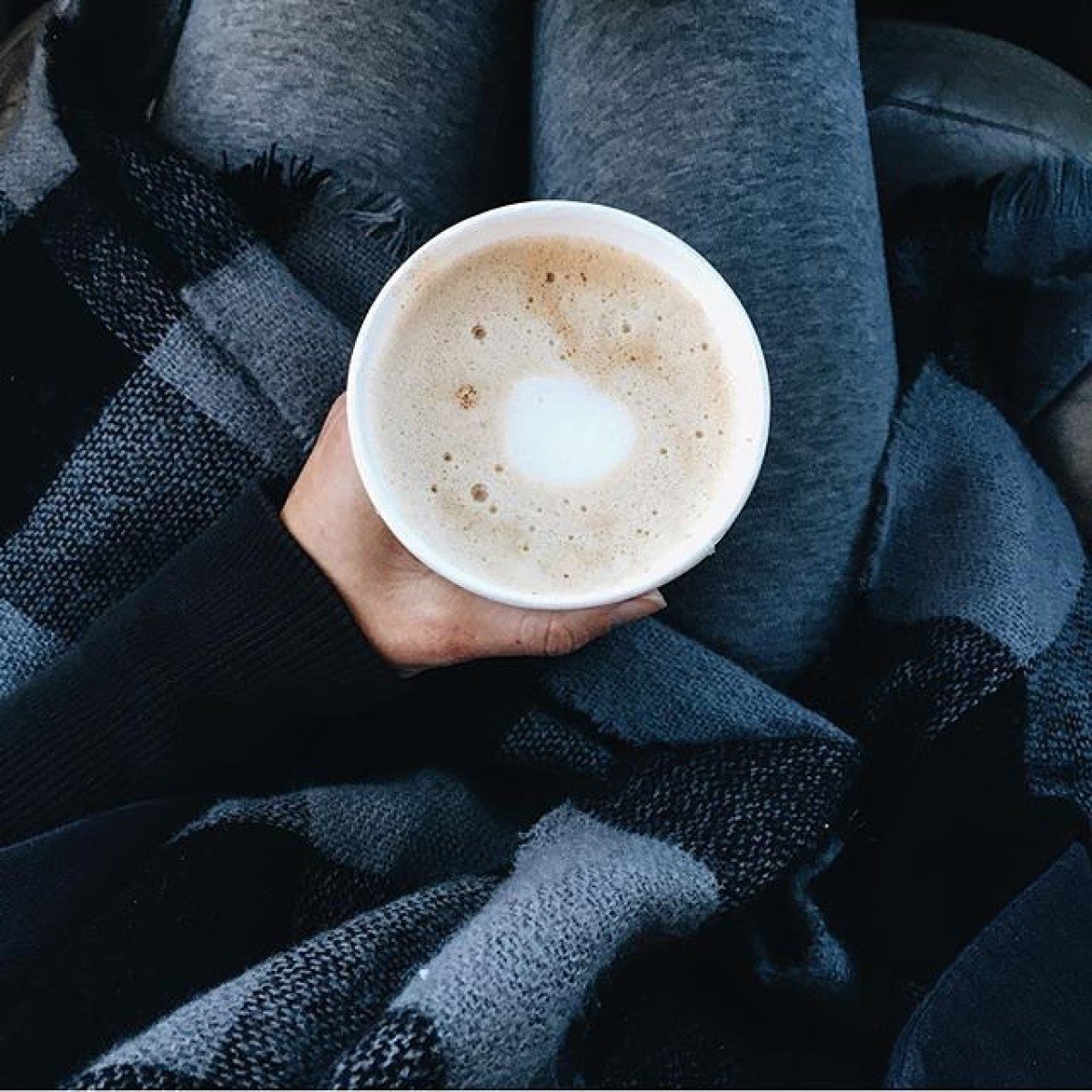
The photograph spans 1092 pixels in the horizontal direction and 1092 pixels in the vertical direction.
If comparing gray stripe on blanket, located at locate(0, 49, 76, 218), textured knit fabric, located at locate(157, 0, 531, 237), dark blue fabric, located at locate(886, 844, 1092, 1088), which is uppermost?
gray stripe on blanket, located at locate(0, 49, 76, 218)

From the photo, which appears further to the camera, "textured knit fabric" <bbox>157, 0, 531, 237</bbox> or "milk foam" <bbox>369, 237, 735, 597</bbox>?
"textured knit fabric" <bbox>157, 0, 531, 237</bbox>

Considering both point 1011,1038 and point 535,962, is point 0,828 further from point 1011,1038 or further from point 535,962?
point 1011,1038

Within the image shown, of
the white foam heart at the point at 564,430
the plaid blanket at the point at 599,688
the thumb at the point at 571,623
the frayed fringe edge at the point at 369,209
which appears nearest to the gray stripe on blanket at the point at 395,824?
the plaid blanket at the point at 599,688

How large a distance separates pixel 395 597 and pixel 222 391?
21cm

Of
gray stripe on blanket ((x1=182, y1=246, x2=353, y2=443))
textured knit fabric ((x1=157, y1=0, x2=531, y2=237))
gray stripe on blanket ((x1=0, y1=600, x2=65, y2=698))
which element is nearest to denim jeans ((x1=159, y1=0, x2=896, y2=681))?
textured knit fabric ((x1=157, y1=0, x2=531, y2=237))

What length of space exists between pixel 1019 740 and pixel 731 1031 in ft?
0.89

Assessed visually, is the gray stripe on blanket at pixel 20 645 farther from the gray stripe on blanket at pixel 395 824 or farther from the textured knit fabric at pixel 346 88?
the textured knit fabric at pixel 346 88

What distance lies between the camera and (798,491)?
2.74 feet

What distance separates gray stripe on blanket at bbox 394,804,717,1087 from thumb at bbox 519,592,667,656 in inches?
5.2

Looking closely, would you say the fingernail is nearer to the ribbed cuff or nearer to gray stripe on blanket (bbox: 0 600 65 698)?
the ribbed cuff

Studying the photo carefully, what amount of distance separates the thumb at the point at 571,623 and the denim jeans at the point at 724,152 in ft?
0.48

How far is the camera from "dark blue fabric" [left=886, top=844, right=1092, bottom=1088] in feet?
2.22

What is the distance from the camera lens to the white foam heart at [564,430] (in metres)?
0.63

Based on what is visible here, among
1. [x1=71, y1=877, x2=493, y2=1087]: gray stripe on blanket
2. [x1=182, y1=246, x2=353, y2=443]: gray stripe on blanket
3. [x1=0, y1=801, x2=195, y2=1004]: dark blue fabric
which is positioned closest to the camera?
[x1=71, y1=877, x2=493, y2=1087]: gray stripe on blanket
